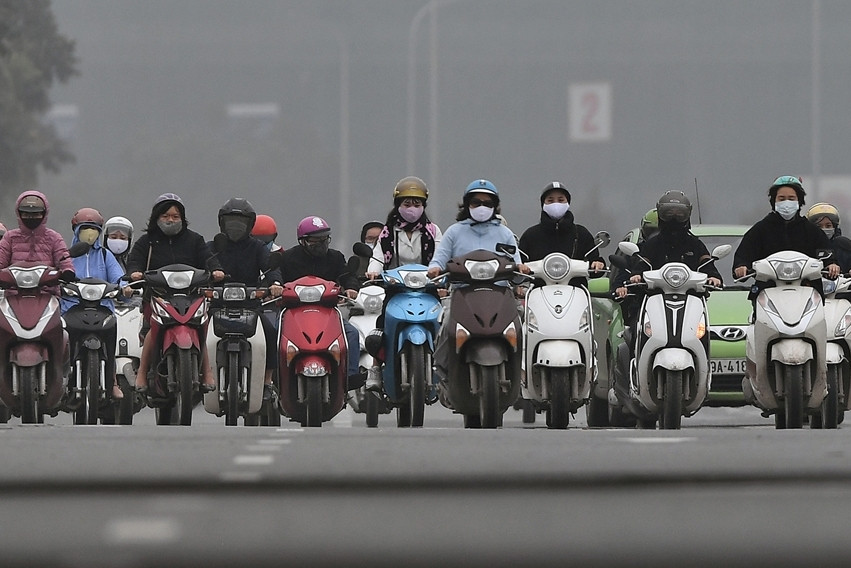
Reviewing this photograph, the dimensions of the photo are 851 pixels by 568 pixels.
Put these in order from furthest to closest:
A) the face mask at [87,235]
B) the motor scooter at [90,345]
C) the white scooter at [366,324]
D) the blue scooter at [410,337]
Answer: the face mask at [87,235] < the white scooter at [366,324] < the motor scooter at [90,345] < the blue scooter at [410,337]

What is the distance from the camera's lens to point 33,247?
1711 centimetres

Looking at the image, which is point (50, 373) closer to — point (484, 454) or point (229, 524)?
point (484, 454)

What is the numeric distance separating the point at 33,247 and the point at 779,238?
526 cm

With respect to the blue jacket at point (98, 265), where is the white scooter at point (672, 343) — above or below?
below

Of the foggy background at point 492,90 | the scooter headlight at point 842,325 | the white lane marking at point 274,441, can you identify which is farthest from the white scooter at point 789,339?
the foggy background at point 492,90

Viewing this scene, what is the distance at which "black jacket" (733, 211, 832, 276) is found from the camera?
1576 cm

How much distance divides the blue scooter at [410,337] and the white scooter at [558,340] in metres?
0.83

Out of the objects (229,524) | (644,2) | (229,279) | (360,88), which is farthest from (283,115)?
(229,524)

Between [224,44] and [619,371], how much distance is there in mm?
121660

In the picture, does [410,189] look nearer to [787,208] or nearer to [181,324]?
[181,324]

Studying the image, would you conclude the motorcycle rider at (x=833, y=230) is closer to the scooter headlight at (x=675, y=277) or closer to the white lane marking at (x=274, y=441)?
the scooter headlight at (x=675, y=277)

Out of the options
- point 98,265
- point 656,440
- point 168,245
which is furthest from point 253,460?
point 98,265

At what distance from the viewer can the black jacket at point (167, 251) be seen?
57.2ft

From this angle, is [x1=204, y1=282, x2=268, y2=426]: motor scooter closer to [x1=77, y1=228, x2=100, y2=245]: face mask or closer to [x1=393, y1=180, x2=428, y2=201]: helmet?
[x1=393, y1=180, x2=428, y2=201]: helmet
